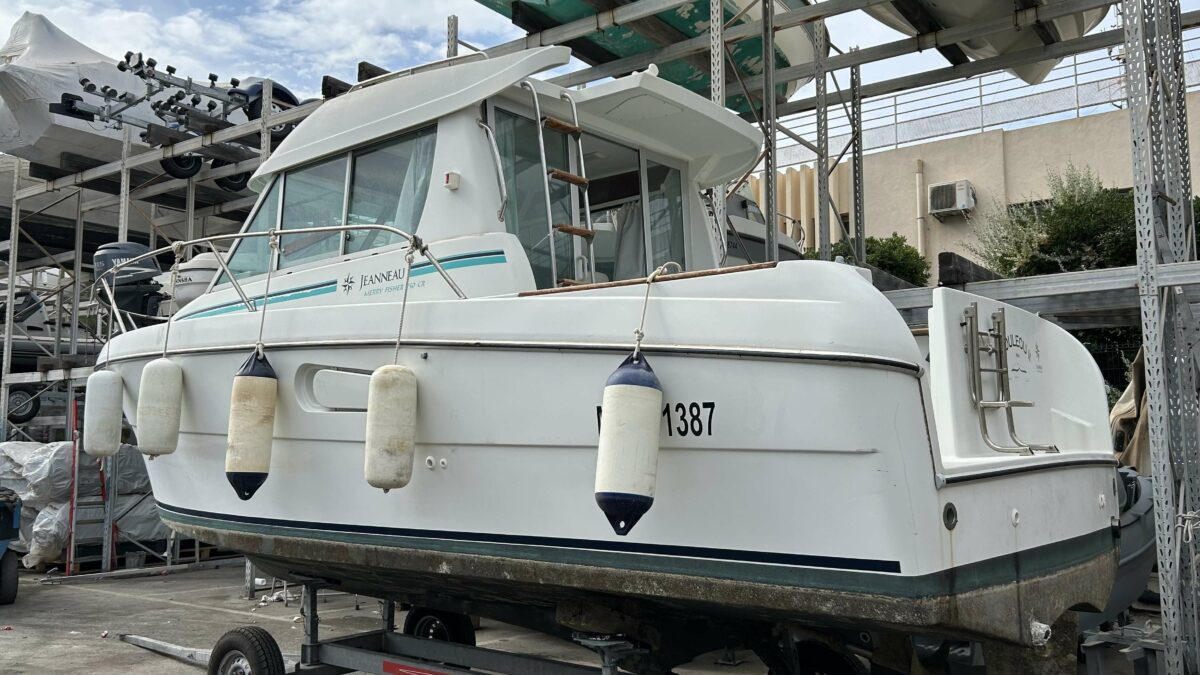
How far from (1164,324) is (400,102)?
3.97 m

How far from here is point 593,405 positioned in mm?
3248

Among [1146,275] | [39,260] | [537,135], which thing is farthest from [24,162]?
[1146,275]

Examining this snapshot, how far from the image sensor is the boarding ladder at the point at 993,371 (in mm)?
3635

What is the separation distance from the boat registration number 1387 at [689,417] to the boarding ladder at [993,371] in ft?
3.77

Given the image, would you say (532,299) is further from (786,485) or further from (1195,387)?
(1195,387)

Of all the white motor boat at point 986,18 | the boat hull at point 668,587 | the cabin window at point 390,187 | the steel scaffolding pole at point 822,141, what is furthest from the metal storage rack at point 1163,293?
the cabin window at point 390,187

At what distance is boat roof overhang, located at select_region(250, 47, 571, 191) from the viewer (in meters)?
4.29

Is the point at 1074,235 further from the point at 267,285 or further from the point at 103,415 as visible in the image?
the point at 103,415

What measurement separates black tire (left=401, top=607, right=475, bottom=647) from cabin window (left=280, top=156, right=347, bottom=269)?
82.6 inches

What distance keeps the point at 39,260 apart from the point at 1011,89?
17.1m

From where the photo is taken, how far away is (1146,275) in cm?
502

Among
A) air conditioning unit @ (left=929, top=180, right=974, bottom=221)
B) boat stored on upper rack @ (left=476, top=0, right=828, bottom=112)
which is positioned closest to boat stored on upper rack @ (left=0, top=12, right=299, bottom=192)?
boat stored on upper rack @ (left=476, top=0, right=828, bottom=112)

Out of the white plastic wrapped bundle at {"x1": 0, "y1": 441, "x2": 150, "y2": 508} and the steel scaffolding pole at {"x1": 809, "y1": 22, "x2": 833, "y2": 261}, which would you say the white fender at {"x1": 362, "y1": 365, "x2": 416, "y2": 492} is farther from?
the white plastic wrapped bundle at {"x1": 0, "y1": 441, "x2": 150, "y2": 508}

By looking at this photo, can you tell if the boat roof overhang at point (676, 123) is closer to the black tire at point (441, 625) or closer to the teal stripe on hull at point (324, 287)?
the teal stripe on hull at point (324, 287)
